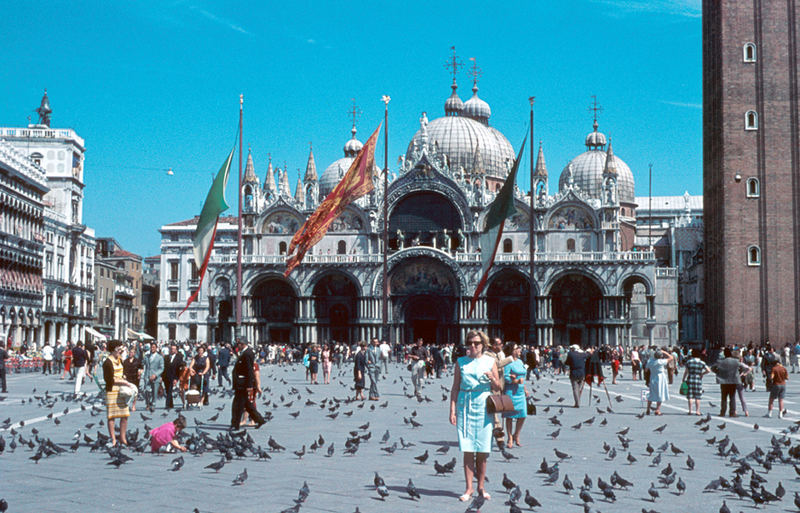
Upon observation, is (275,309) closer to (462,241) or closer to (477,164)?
(462,241)

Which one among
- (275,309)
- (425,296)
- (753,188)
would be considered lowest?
(275,309)

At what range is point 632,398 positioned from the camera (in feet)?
87.5

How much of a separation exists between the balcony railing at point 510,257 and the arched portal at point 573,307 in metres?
1.45

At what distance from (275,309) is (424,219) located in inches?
478

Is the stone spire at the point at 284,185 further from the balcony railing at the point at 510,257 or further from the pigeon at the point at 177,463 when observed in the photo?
the pigeon at the point at 177,463

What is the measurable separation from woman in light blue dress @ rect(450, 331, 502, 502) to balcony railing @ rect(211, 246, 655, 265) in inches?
2096

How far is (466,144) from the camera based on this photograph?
75062 millimetres

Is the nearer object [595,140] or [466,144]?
[466,144]

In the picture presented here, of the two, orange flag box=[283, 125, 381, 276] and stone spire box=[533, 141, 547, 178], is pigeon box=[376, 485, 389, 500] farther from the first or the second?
stone spire box=[533, 141, 547, 178]

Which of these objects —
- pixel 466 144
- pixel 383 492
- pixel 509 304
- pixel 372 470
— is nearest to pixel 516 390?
pixel 372 470

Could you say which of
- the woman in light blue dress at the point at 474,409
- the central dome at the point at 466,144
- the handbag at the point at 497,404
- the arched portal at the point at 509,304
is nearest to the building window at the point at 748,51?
the arched portal at the point at 509,304

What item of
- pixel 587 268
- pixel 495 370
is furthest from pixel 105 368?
pixel 587 268

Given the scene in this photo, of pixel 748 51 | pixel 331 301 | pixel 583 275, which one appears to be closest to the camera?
pixel 748 51

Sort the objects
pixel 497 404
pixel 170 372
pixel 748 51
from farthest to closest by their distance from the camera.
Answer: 1. pixel 748 51
2. pixel 170 372
3. pixel 497 404
